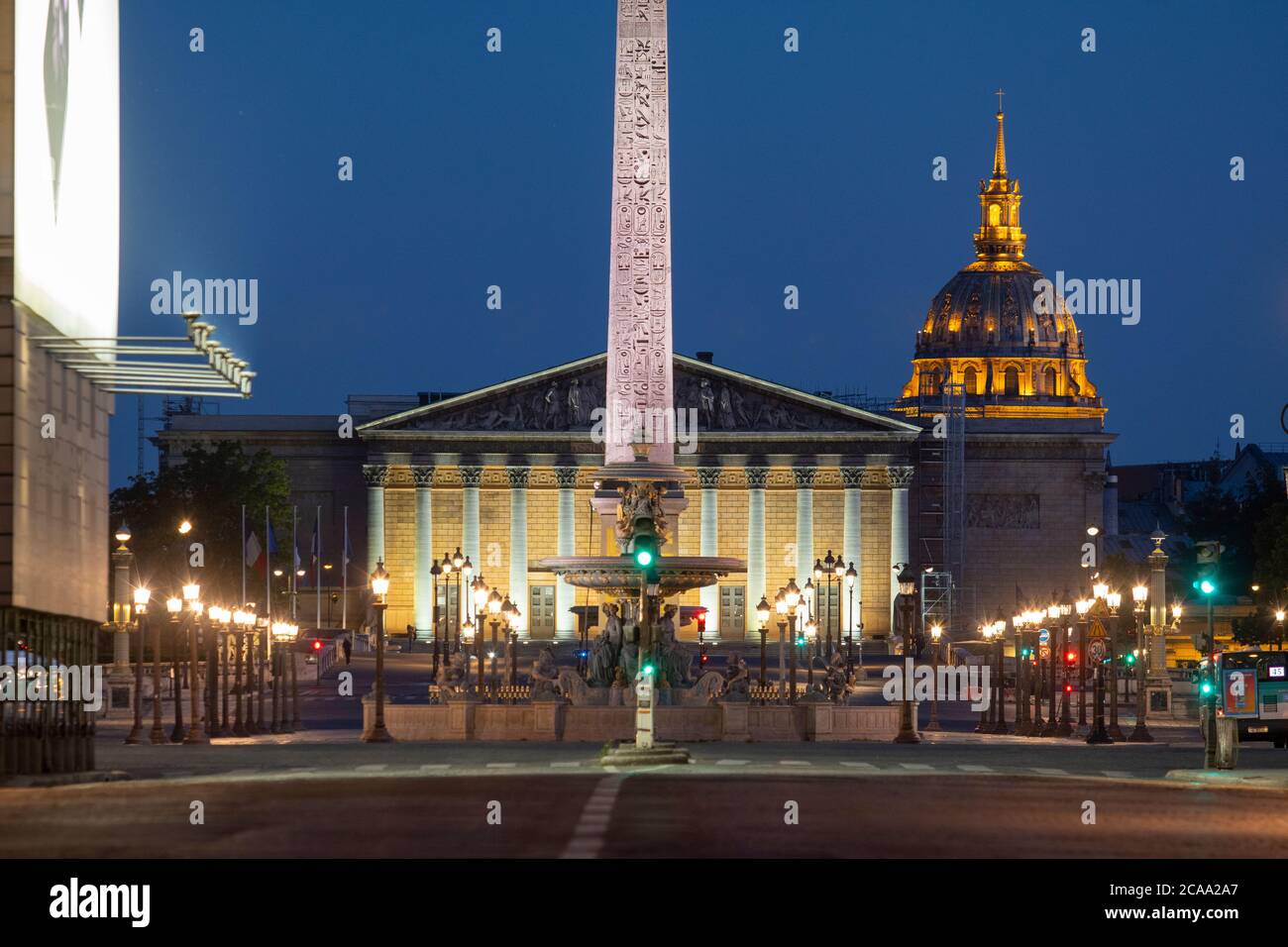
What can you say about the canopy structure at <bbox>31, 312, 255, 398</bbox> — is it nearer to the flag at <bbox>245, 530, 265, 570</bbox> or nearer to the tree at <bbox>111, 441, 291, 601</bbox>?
the flag at <bbox>245, 530, 265, 570</bbox>

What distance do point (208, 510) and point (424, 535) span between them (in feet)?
68.0

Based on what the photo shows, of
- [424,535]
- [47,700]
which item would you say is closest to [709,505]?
[424,535]

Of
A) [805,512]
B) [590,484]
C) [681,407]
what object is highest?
[681,407]

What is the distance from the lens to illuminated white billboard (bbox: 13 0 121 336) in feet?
84.1

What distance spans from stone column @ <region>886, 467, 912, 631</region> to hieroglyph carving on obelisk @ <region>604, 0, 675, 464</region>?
80886 mm

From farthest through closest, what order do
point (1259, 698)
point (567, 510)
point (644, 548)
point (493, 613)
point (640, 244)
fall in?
1. point (567, 510)
2. point (493, 613)
3. point (1259, 698)
4. point (640, 244)
5. point (644, 548)

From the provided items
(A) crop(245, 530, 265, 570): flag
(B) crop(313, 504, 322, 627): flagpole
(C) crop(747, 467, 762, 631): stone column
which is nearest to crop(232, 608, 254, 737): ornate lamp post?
(A) crop(245, 530, 265, 570): flag

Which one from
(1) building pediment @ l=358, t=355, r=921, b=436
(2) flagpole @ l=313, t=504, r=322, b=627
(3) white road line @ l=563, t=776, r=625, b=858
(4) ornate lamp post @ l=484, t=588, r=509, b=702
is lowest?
(3) white road line @ l=563, t=776, r=625, b=858

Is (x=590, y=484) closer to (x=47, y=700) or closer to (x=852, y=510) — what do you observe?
(x=852, y=510)

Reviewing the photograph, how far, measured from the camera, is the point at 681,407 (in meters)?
134
